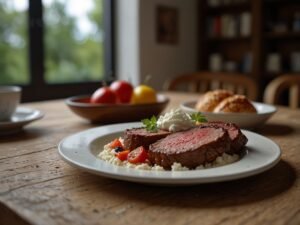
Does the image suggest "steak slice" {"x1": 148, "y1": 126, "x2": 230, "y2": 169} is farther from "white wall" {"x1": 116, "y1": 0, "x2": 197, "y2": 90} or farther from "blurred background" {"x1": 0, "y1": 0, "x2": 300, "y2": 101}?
"white wall" {"x1": 116, "y1": 0, "x2": 197, "y2": 90}

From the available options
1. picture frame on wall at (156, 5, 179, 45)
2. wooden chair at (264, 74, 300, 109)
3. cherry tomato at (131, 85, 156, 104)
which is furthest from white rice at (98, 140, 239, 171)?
picture frame on wall at (156, 5, 179, 45)

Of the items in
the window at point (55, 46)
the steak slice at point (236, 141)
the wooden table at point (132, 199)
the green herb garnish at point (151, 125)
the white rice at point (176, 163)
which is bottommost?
the wooden table at point (132, 199)

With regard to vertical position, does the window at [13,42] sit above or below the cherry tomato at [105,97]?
above

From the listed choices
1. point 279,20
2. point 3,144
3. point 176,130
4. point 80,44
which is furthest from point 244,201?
point 279,20

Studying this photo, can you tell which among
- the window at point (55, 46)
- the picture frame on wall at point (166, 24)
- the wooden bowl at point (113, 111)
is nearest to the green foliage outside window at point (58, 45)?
the window at point (55, 46)

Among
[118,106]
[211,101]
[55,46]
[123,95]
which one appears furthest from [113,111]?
[55,46]

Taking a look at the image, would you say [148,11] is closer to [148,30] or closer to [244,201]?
[148,30]

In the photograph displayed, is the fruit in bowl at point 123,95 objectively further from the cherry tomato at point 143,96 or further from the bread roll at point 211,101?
the bread roll at point 211,101
